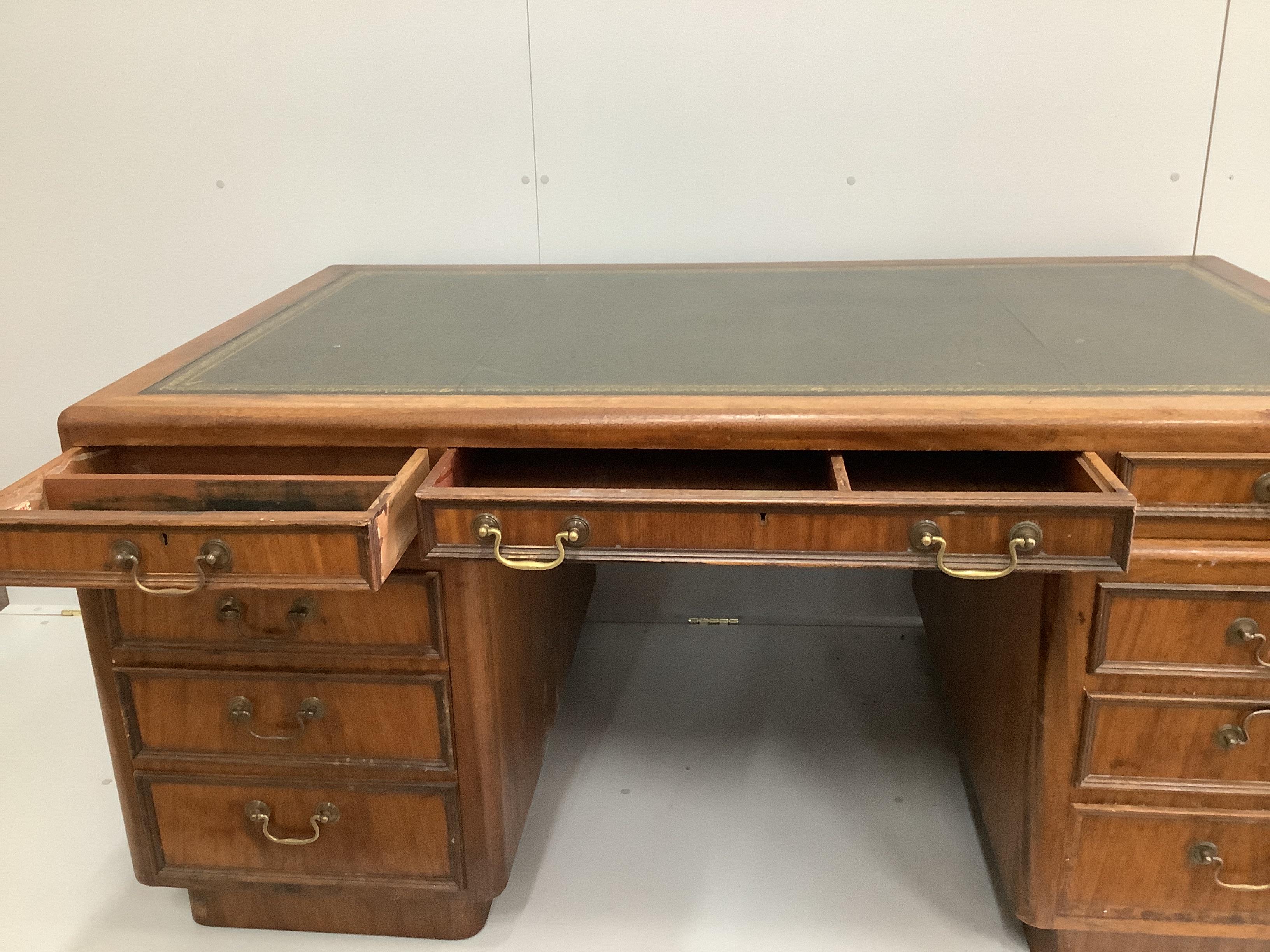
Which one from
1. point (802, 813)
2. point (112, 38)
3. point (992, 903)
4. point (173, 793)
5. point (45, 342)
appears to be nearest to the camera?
point (173, 793)

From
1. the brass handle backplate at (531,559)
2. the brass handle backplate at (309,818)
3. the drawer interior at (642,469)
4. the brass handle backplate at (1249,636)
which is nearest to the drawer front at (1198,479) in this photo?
the brass handle backplate at (1249,636)

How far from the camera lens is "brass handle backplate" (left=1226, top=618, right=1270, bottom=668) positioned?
92 cm

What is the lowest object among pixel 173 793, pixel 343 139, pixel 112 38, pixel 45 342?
pixel 173 793

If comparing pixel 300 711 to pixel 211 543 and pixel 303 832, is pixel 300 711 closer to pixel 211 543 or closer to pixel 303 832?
pixel 303 832

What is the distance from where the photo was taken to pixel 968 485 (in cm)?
96

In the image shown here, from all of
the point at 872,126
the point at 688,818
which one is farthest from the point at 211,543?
the point at 872,126

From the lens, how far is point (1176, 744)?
0.97 metres

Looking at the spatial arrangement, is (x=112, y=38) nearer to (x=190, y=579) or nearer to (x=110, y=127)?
(x=110, y=127)

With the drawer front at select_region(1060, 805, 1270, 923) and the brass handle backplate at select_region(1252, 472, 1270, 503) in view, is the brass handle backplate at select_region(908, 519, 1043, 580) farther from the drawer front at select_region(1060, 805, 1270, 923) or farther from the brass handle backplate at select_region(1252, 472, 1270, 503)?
the drawer front at select_region(1060, 805, 1270, 923)

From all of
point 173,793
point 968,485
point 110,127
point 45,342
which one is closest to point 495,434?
point 968,485

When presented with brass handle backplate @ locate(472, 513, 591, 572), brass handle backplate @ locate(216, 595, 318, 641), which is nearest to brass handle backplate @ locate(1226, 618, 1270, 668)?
brass handle backplate @ locate(472, 513, 591, 572)

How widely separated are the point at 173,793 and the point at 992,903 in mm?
994

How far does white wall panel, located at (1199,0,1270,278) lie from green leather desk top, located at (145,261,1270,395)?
159 mm

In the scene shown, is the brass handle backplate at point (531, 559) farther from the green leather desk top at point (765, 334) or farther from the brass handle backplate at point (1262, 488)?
the brass handle backplate at point (1262, 488)
